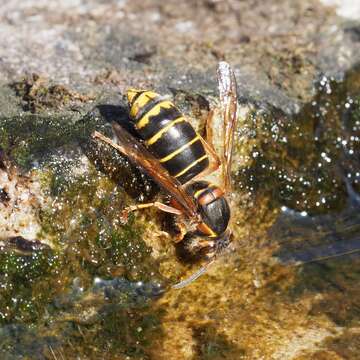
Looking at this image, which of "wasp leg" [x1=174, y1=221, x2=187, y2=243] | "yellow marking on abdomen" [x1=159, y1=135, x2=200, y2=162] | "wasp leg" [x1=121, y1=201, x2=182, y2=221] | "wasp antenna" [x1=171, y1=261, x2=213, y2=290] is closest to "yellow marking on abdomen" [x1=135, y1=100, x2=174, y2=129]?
"yellow marking on abdomen" [x1=159, y1=135, x2=200, y2=162]

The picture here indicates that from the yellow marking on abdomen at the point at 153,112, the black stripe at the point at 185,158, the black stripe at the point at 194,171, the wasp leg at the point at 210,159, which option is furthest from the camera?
the wasp leg at the point at 210,159

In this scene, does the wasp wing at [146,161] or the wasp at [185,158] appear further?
the wasp wing at [146,161]

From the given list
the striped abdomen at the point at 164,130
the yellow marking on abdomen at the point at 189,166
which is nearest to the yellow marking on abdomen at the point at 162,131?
the striped abdomen at the point at 164,130

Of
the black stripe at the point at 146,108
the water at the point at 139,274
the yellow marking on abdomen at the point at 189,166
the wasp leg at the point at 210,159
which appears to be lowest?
the water at the point at 139,274

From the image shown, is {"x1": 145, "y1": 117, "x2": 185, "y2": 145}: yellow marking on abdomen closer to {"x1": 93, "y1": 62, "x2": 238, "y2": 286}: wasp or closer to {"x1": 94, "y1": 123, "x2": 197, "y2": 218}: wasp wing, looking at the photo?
{"x1": 93, "y1": 62, "x2": 238, "y2": 286}: wasp

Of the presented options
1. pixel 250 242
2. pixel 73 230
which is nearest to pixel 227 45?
pixel 250 242

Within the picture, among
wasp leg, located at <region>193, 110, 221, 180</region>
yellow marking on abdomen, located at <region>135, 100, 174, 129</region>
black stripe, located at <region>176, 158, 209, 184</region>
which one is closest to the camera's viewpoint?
yellow marking on abdomen, located at <region>135, 100, 174, 129</region>

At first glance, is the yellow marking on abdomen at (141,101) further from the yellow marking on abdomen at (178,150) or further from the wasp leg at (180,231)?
the wasp leg at (180,231)
